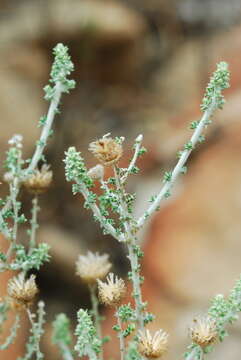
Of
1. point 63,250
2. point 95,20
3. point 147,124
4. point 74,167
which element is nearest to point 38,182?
point 74,167

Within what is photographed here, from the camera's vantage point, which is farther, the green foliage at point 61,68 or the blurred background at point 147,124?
the blurred background at point 147,124

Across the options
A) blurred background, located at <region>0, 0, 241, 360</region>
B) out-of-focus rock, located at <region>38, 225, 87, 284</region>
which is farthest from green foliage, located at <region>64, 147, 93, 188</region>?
out-of-focus rock, located at <region>38, 225, 87, 284</region>

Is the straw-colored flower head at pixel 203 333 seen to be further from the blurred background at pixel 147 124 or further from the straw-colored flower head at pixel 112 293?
the blurred background at pixel 147 124

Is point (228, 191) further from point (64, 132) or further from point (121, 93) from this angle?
point (121, 93)

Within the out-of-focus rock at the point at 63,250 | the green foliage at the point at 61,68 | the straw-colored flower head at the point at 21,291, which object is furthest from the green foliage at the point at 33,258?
the out-of-focus rock at the point at 63,250

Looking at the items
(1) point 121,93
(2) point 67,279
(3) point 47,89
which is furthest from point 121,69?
(3) point 47,89
